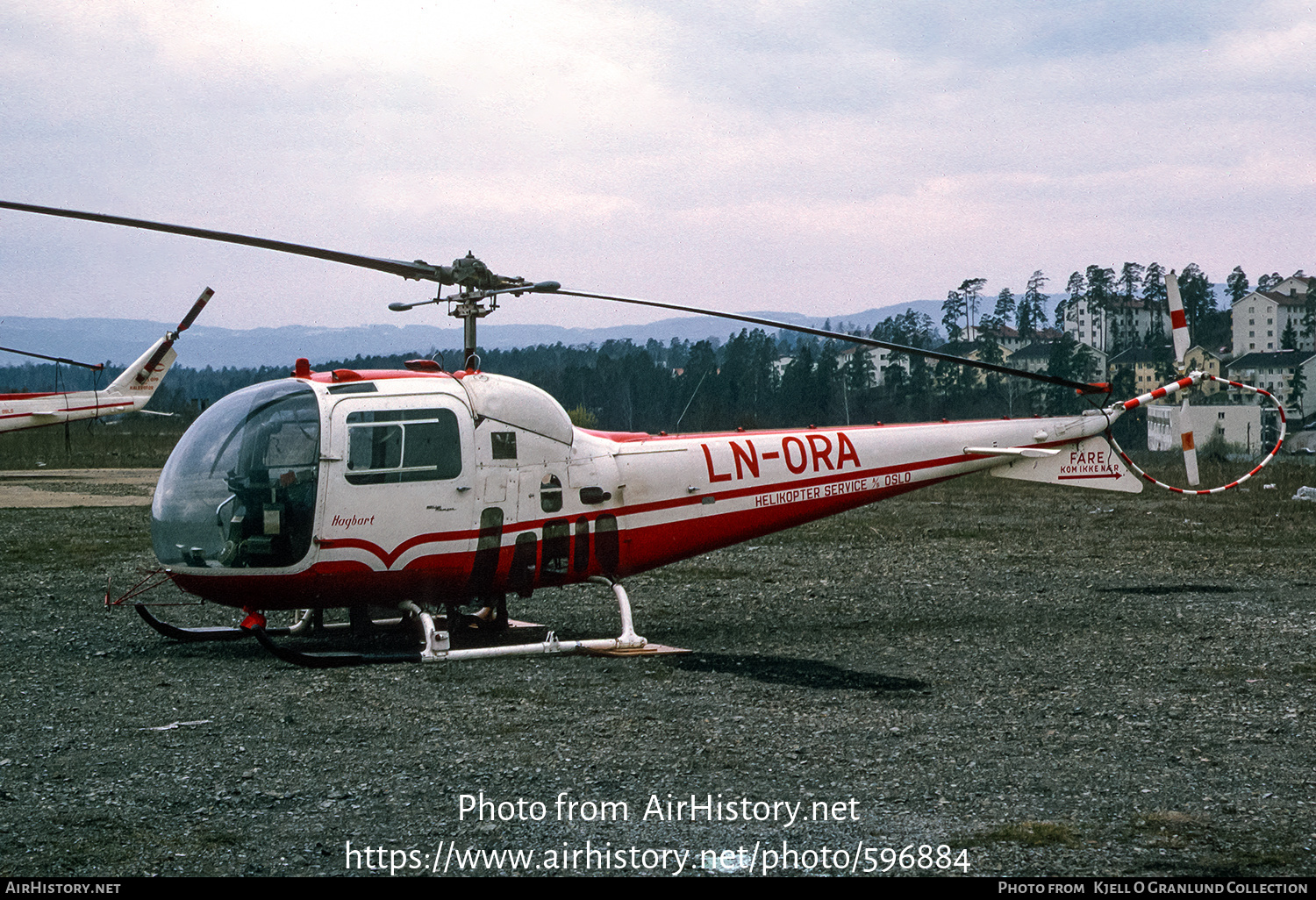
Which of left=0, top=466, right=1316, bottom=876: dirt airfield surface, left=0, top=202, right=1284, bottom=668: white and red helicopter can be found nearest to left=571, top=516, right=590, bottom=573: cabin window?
left=0, top=202, right=1284, bottom=668: white and red helicopter

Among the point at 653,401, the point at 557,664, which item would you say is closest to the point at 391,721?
the point at 557,664

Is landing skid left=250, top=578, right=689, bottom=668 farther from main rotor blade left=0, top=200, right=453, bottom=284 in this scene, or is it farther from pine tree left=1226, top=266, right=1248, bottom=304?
pine tree left=1226, top=266, right=1248, bottom=304

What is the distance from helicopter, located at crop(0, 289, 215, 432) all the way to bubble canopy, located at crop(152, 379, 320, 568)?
65.9ft

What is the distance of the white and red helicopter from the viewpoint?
9289 mm

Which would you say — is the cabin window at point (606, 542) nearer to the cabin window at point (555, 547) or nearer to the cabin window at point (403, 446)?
the cabin window at point (555, 547)

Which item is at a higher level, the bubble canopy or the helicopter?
the helicopter

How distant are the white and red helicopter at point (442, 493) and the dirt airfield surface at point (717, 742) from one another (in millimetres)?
758

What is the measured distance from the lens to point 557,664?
31.7 ft

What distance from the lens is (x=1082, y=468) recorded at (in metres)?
12.9

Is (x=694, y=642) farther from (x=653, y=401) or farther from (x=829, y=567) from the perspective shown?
(x=653, y=401)

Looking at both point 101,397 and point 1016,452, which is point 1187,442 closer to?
point 1016,452

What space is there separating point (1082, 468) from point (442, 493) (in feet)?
23.8

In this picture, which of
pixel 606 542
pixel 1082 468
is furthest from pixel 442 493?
pixel 1082 468

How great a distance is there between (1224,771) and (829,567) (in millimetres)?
9259
